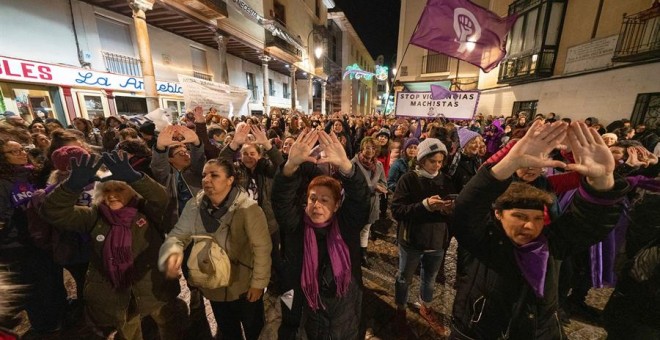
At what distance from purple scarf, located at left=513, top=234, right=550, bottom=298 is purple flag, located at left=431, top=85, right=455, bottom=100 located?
227 inches

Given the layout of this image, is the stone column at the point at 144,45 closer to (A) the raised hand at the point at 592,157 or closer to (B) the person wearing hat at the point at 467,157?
(B) the person wearing hat at the point at 467,157

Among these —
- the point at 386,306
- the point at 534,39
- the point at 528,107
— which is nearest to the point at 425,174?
the point at 386,306

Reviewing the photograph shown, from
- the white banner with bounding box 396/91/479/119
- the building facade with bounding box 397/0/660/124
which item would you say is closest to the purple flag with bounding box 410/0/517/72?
the white banner with bounding box 396/91/479/119

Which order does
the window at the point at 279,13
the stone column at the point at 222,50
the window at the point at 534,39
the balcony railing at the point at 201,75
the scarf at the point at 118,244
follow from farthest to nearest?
the window at the point at 279,13 → the balcony railing at the point at 201,75 → the stone column at the point at 222,50 → the window at the point at 534,39 → the scarf at the point at 118,244

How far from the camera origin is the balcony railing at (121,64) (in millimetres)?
10449

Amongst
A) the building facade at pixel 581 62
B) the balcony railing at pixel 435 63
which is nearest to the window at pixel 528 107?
the building facade at pixel 581 62

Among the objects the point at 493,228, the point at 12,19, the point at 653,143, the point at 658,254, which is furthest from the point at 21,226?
the point at 653,143

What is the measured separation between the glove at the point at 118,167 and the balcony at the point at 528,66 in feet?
56.8

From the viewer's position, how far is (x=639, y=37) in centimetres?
862

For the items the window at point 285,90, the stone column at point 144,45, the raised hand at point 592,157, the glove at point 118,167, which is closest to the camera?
the raised hand at point 592,157

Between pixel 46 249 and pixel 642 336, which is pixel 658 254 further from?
pixel 46 249

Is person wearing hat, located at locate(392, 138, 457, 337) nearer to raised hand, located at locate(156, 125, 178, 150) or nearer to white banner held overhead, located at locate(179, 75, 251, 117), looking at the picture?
raised hand, located at locate(156, 125, 178, 150)

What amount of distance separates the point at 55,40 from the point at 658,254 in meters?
14.6

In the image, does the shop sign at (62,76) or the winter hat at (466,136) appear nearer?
the winter hat at (466,136)
